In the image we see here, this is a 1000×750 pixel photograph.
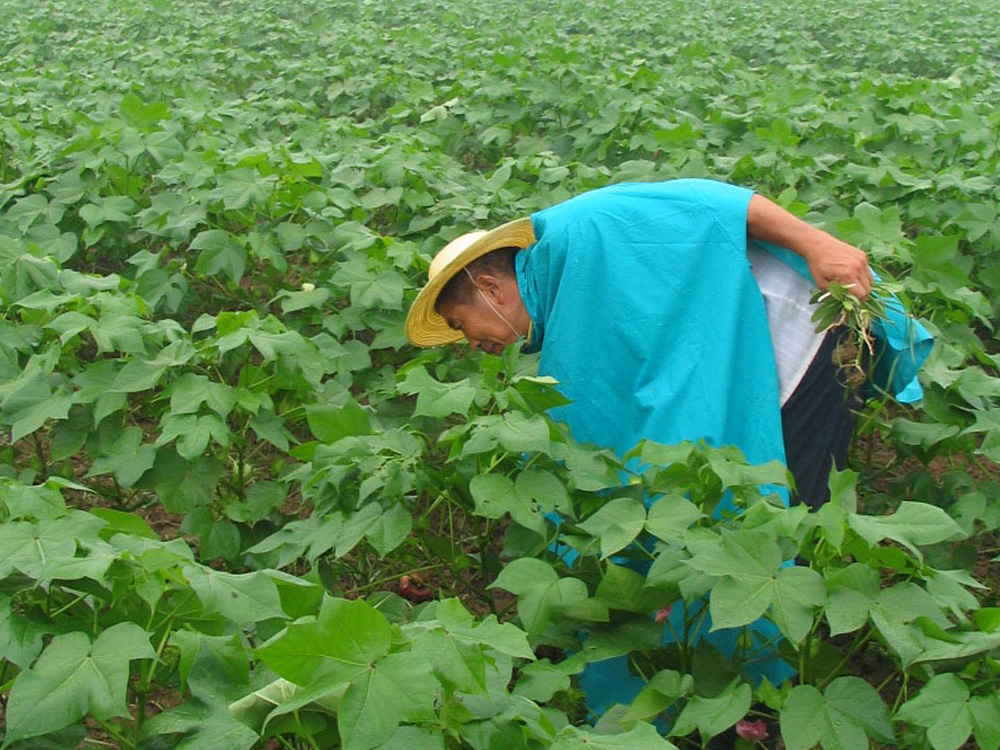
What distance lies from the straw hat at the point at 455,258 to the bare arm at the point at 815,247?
1.74ft

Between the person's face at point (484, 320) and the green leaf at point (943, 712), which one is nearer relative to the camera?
the green leaf at point (943, 712)

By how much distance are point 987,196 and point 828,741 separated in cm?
286

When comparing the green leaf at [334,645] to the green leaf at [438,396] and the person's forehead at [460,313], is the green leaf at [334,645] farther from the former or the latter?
the person's forehead at [460,313]

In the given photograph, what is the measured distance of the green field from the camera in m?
1.65

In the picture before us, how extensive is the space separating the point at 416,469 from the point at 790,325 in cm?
96

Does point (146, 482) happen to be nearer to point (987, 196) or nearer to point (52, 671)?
point (52, 671)

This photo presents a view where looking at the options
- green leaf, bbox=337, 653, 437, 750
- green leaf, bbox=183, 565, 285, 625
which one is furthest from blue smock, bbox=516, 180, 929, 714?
green leaf, bbox=337, 653, 437, 750

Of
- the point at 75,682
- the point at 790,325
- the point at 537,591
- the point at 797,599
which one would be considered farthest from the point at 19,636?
the point at 790,325

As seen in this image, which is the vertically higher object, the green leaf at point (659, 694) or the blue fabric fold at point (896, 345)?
the blue fabric fold at point (896, 345)

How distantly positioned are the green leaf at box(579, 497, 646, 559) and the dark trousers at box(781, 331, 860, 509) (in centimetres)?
84

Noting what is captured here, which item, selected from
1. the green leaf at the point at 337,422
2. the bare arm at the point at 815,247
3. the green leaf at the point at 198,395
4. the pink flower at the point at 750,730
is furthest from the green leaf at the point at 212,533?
the bare arm at the point at 815,247

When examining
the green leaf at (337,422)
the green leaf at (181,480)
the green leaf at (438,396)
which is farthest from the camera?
the green leaf at (181,480)

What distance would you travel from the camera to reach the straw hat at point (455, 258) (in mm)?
2797

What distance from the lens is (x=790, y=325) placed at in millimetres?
2736
